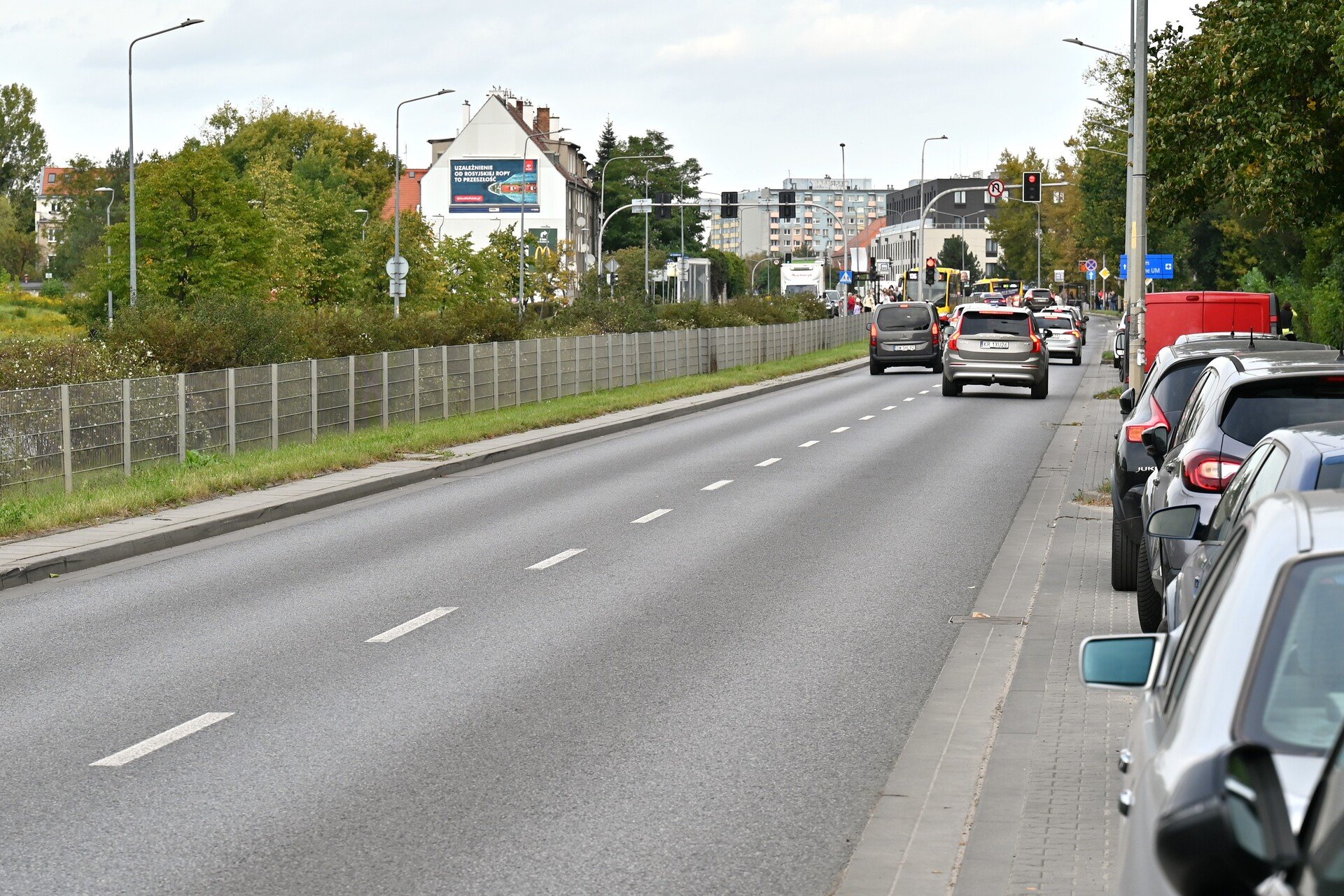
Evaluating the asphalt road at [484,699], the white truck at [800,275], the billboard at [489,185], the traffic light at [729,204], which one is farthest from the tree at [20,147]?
the asphalt road at [484,699]

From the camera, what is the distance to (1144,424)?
12.2 metres

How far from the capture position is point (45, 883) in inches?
220

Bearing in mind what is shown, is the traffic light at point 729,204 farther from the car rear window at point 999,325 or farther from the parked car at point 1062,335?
the car rear window at point 999,325

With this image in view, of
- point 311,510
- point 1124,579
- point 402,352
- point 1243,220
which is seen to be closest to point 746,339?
point 1243,220

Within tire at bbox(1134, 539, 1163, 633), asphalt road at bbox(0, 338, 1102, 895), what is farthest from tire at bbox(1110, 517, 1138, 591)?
tire at bbox(1134, 539, 1163, 633)

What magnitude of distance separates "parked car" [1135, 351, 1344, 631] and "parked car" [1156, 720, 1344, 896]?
21.2 feet

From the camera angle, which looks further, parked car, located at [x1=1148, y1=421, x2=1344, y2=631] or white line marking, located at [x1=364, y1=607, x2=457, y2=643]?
white line marking, located at [x1=364, y1=607, x2=457, y2=643]

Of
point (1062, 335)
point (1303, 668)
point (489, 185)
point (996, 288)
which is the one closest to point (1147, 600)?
point (1303, 668)

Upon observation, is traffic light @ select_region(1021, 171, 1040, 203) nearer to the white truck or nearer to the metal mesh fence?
the metal mesh fence

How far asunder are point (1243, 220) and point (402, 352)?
40.9 meters

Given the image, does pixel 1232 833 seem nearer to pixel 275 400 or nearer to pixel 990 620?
pixel 990 620

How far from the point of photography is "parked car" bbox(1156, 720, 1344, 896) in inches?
81.8

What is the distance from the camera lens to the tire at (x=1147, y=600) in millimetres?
9922

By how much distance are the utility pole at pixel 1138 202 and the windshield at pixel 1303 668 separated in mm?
23724
